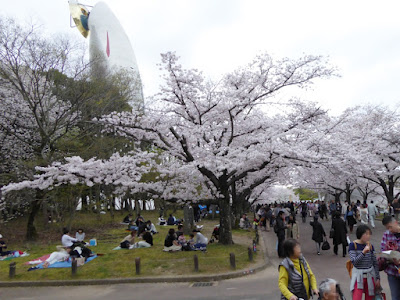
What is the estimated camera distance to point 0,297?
7926 millimetres

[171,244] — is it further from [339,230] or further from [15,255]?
[15,255]

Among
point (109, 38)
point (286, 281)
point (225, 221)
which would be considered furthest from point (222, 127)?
point (109, 38)

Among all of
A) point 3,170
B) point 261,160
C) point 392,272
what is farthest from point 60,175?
point 3,170

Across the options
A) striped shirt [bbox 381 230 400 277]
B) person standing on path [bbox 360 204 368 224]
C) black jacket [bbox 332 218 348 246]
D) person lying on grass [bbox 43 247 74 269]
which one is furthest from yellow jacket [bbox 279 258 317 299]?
person standing on path [bbox 360 204 368 224]

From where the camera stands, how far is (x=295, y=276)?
144 inches

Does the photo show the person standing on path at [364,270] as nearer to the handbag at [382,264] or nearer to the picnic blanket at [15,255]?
the handbag at [382,264]

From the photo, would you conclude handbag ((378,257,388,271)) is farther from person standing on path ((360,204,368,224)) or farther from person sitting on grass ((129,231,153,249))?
person standing on path ((360,204,368,224))

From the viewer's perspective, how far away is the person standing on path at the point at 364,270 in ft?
13.9

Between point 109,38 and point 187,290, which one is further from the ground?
point 109,38

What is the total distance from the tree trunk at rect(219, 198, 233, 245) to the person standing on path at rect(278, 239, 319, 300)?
8.18 meters

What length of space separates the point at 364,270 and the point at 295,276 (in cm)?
131

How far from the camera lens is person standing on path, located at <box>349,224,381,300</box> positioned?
13.9 ft

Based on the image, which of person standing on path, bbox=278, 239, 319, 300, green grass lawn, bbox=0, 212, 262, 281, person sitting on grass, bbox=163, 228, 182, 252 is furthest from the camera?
person sitting on grass, bbox=163, 228, 182, 252

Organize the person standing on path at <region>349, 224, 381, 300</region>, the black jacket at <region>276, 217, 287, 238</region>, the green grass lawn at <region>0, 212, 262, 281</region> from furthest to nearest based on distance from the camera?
the black jacket at <region>276, 217, 287, 238</region> → the green grass lawn at <region>0, 212, 262, 281</region> → the person standing on path at <region>349, 224, 381, 300</region>
